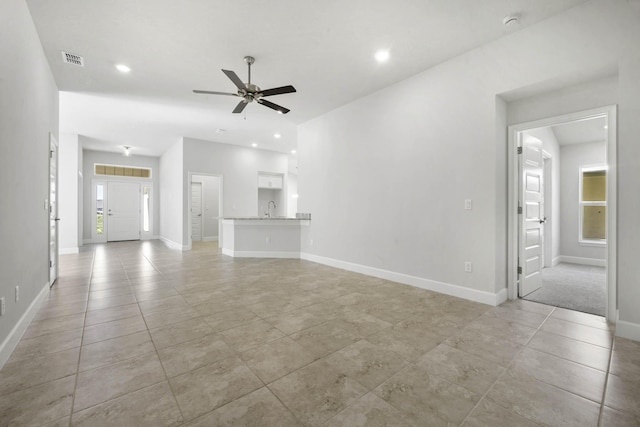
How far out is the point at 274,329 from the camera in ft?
8.35

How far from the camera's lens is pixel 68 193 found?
275 inches

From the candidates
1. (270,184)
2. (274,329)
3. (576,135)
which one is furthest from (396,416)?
(270,184)

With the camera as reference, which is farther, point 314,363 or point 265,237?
point 265,237

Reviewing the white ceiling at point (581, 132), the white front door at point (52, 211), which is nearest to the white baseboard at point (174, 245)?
the white front door at point (52, 211)

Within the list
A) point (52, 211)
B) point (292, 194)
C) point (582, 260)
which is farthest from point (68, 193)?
point (582, 260)

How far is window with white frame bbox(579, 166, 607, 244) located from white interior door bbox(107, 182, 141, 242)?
12.4 m

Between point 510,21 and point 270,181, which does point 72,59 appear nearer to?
point 510,21

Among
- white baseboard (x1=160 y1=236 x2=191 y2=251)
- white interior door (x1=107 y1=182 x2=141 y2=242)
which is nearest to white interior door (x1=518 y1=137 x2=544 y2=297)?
white baseboard (x1=160 y1=236 x2=191 y2=251)

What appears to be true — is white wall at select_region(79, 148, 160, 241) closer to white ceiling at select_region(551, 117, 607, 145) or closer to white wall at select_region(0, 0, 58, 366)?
white wall at select_region(0, 0, 58, 366)

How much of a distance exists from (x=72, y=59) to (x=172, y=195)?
5118 mm

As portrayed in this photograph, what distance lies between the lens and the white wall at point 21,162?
2146mm

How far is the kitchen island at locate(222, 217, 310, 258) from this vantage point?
20.5 ft

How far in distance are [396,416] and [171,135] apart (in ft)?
25.9

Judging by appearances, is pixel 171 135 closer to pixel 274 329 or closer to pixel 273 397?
pixel 274 329
